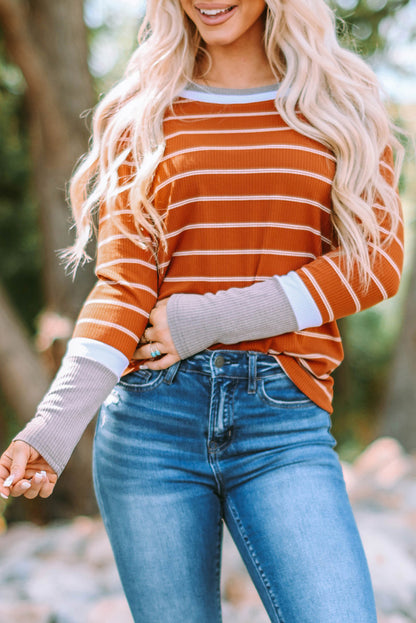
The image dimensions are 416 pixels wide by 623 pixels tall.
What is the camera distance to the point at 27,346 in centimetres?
479

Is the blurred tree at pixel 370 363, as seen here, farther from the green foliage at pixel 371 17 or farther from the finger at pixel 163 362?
the finger at pixel 163 362

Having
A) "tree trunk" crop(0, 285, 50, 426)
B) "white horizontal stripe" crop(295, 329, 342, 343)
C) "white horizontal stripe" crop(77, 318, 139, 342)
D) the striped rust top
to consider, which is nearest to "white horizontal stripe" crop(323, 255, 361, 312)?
the striped rust top

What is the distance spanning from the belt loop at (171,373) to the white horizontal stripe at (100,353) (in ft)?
0.35

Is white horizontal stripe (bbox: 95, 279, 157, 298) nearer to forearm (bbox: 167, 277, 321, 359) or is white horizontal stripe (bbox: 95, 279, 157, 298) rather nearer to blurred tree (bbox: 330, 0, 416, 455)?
forearm (bbox: 167, 277, 321, 359)

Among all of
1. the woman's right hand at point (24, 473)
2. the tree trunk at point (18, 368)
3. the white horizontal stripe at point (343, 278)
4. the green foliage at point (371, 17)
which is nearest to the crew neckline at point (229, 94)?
the white horizontal stripe at point (343, 278)

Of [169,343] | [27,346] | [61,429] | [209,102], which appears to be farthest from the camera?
[27,346]

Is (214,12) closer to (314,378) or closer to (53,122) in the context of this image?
(314,378)

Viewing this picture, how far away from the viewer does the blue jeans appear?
4.69 feet

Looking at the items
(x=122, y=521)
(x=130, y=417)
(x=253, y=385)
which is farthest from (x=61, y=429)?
(x=253, y=385)

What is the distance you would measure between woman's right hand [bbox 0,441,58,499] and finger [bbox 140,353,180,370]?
0.33 meters

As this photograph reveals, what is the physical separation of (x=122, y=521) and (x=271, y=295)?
25.3 inches

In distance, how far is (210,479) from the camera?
4.92 ft

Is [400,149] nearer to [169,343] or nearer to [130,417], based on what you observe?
[169,343]

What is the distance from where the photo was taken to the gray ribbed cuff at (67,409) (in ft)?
4.51
